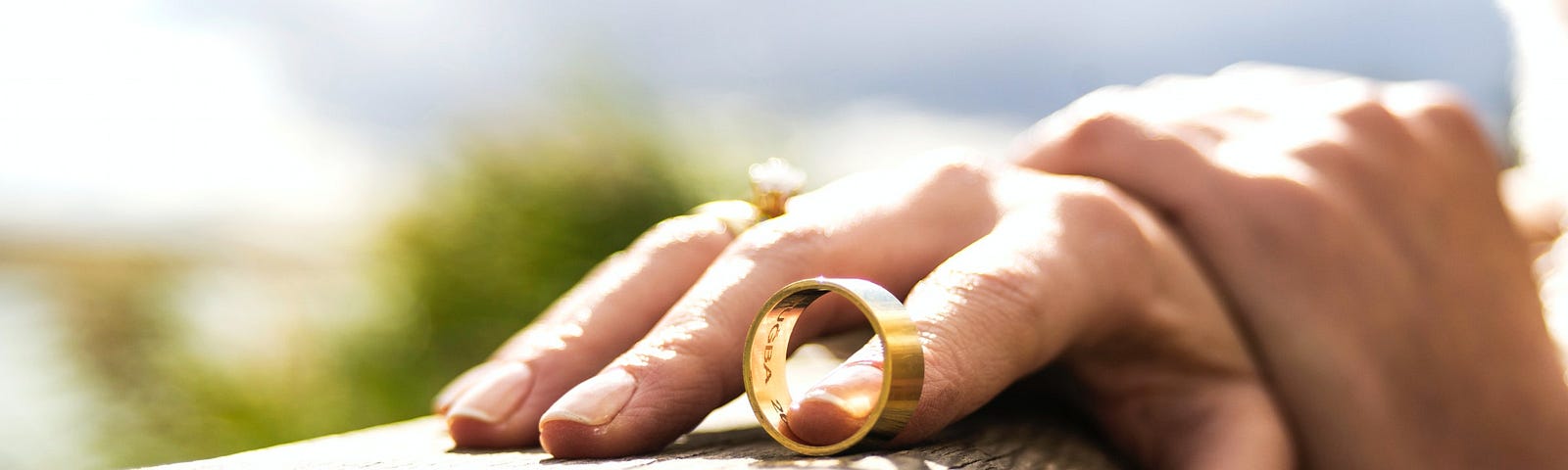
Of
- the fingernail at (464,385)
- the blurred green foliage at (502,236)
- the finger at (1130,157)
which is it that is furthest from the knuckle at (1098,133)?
the blurred green foliage at (502,236)

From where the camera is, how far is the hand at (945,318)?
88 cm

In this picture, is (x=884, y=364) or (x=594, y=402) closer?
(x=884, y=364)

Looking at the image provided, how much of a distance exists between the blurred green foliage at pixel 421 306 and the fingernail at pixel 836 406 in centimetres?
368

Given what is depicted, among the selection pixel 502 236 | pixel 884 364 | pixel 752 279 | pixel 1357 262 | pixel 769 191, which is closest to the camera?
pixel 884 364

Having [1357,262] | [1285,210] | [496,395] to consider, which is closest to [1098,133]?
[1285,210]

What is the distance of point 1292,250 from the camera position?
1199 mm

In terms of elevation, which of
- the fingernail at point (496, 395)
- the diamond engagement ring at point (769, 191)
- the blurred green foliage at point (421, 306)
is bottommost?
the fingernail at point (496, 395)

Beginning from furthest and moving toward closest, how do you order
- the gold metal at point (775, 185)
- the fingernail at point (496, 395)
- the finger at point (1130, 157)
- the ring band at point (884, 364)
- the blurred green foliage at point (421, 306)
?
the blurred green foliage at point (421, 306) < the gold metal at point (775, 185) < the finger at point (1130, 157) < the fingernail at point (496, 395) < the ring band at point (884, 364)

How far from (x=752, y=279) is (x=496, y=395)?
287mm

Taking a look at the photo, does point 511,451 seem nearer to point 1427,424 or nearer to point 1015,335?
point 1015,335

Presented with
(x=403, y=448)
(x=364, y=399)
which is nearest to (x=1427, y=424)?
(x=403, y=448)

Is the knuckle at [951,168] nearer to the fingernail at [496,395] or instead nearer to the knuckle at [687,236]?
the knuckle at [687,236]

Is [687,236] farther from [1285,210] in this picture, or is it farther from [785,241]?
[1285,210]

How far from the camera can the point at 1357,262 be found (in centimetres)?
125
